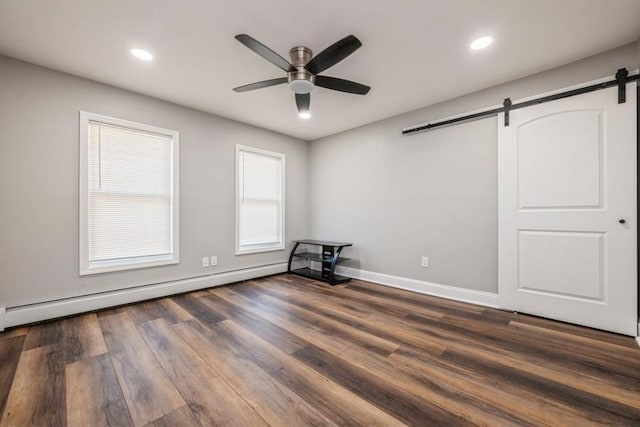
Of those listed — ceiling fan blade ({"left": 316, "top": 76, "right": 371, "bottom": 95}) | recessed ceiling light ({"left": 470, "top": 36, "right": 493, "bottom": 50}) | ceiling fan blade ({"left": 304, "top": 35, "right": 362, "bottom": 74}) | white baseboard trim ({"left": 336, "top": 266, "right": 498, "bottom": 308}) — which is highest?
recessed ceiling light ({"left": 470, "top": 36, "right": 493, "bottom": 50})

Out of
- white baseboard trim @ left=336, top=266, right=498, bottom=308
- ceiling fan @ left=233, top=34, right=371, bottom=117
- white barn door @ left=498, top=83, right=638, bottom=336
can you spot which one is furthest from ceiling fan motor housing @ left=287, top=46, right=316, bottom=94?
white baseboard trim @ left=336, top=266, right=498, bottom=308

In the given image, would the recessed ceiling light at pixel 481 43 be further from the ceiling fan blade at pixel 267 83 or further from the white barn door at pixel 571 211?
the ceiling fan blade at pixel 267 83

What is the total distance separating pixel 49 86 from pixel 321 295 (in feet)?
11.7

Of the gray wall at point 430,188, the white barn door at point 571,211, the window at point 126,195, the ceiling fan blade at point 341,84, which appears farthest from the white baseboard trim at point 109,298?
the white barn door at point 571,211

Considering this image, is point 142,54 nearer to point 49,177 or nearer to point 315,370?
point 49,177

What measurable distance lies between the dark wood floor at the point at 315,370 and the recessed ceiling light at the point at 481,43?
243 cm

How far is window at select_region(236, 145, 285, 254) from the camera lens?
4.01 m

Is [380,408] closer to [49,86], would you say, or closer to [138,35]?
[138,35]

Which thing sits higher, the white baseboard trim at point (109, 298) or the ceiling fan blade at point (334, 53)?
the ceiling fan blade at point (334, 53)

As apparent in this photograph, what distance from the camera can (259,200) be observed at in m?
4.27

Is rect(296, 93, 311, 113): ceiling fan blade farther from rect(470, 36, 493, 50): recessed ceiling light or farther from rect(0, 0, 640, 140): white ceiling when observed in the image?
rect(470, 36, 493, 50): recessed ceiling light

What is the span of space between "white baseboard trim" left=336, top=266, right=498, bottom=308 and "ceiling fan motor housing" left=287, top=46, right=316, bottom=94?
107 inches

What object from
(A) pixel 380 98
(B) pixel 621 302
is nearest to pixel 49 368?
(A) pixel 380 98

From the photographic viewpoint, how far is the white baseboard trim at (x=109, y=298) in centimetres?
236
